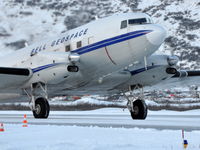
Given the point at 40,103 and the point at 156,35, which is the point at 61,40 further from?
the point at 156,35

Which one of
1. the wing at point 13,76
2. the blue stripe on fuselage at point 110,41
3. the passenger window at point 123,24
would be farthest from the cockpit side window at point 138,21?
the wing at point 13,76

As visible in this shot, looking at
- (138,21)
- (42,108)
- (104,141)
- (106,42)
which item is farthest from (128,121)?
(104,141)

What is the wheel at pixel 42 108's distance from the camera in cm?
2148

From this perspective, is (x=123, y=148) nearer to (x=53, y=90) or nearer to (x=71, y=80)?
(x=71, y=80)

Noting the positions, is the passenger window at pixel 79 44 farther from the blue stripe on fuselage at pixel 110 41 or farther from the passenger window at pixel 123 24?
the passenger window at pixel 123 24

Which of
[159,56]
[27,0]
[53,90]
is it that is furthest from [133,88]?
[27,0]

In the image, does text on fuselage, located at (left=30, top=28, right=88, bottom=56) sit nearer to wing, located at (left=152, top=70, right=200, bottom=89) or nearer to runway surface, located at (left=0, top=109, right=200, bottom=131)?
runway surface, located at (left=0, top=109, right=200, bottom=131)

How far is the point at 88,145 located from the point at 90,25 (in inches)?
427

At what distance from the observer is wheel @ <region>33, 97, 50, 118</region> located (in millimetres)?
21484

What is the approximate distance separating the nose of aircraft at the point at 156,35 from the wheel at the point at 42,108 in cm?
724

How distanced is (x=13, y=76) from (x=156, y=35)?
8362mm

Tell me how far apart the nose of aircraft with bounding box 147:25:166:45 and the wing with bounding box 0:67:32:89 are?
7.37m

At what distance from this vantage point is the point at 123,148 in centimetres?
1123

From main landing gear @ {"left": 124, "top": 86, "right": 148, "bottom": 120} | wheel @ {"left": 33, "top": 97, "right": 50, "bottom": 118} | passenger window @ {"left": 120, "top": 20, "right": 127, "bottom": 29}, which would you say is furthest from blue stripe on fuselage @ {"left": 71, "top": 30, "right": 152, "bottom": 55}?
main landing gear @ {"left": 124, "top": 86, "right": 148, "bottom": 120}
